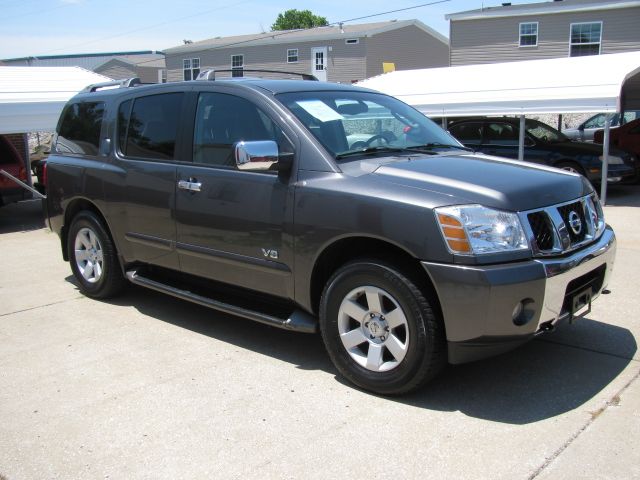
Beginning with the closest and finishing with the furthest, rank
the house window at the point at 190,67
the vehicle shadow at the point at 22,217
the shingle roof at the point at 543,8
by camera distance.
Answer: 1. the vehicle shadow at the point at 22,217
2. the shingle roof at the point at 543,8
3. the house window at the point at 190,67

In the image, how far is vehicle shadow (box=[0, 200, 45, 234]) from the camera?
1083 cm

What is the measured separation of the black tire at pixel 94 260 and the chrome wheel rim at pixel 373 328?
8.83ft

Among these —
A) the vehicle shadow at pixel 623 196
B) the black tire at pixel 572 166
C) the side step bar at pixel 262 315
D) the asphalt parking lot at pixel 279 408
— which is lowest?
the vehicle shadow at pixel 623 196

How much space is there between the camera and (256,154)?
158 inches

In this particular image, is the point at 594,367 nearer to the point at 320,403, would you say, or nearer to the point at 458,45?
the point at 320,403

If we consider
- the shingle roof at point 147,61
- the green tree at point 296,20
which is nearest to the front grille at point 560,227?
the shingle roof at point 147,61

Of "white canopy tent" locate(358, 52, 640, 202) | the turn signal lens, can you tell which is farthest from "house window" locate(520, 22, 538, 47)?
the turn signal lens

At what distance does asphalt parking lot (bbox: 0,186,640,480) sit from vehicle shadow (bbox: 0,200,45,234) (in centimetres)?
581

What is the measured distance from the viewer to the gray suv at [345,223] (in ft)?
11.4

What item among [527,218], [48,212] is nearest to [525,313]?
[527,218]

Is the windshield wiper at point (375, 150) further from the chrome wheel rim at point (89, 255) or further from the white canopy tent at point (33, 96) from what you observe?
the white canopy tent at point (33, 96)

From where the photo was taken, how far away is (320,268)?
162 inches

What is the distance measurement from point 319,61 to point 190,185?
31.1 m

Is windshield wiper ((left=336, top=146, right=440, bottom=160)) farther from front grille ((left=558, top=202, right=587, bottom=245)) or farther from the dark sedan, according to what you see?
the dark sedan
